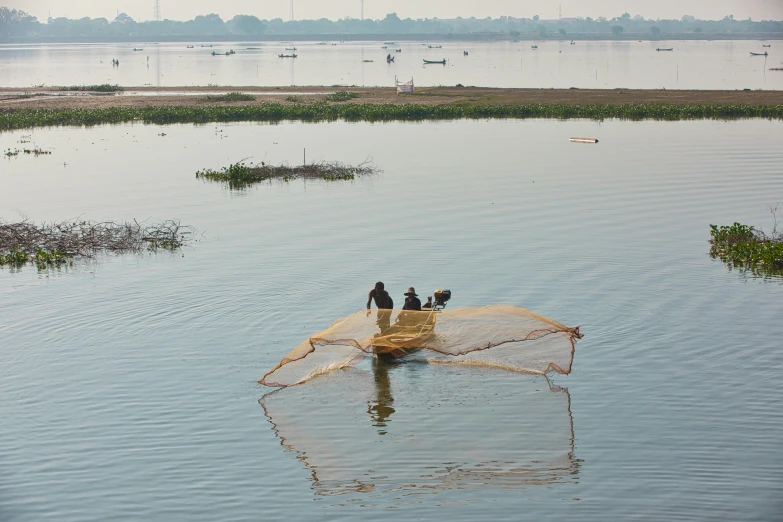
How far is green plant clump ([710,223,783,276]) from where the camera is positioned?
27.0 m

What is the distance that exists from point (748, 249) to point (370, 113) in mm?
43511

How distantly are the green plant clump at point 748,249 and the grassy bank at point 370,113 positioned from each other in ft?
121

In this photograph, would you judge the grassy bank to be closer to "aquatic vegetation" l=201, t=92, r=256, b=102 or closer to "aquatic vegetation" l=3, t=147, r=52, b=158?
"aquatic vegetation" l=201, t=92, r=256, b=102

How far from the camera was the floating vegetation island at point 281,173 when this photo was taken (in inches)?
1671

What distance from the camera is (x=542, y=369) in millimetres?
19078

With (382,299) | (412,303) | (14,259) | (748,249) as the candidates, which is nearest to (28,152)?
(14,259)

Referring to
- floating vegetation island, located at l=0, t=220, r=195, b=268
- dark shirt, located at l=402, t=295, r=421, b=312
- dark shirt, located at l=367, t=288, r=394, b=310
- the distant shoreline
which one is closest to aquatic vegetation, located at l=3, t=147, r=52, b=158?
the distant shoreline

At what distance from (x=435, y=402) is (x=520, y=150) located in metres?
34.9

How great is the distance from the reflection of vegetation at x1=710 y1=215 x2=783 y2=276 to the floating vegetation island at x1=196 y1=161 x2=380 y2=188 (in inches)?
732

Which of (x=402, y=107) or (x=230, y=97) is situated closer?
(x=402, y=107)

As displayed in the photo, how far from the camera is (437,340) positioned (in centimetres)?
1866

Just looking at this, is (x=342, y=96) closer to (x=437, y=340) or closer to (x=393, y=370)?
(x=393, y=370)

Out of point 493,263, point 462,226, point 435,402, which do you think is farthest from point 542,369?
point 462,226

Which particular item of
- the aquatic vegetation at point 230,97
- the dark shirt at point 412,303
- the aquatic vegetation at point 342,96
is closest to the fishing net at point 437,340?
the dark shirt at point 412,303
